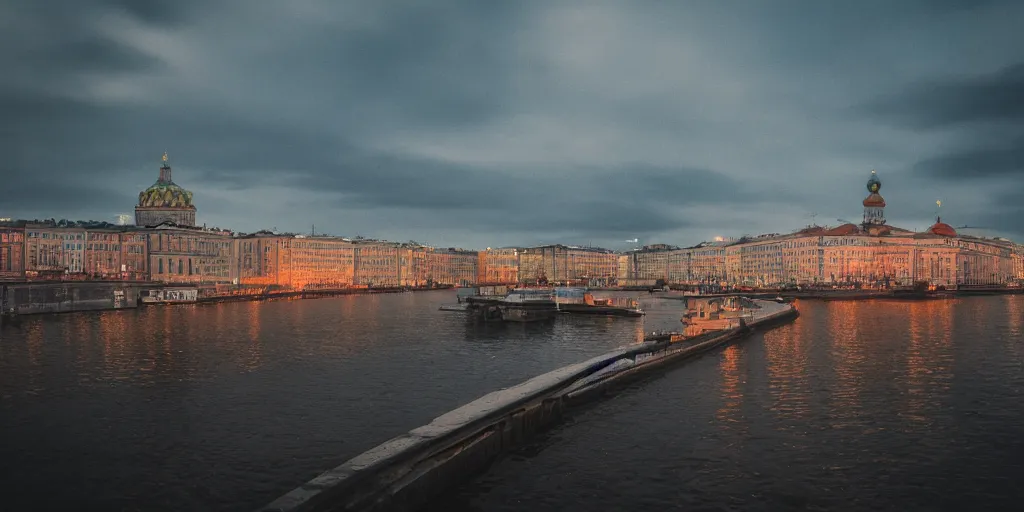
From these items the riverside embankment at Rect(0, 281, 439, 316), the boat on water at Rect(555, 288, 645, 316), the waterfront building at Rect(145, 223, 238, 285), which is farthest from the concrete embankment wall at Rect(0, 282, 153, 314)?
the boat on water at Rect(555, 288, 645, 316)

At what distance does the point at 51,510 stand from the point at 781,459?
1818cm

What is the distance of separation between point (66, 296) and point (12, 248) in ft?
214

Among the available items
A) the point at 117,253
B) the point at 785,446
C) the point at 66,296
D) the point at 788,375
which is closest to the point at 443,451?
the point at 785,446

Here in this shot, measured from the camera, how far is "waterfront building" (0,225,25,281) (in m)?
140

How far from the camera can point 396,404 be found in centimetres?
2678

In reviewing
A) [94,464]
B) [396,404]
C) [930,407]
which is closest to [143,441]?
[94,464]

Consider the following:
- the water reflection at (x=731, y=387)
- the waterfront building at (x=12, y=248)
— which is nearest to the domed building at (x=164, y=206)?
the waterfront building at (x=12, y=248)

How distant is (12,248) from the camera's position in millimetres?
140875

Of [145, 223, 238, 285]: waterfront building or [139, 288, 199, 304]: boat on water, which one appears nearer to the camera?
[139, 288, 199, 304]: boat on water

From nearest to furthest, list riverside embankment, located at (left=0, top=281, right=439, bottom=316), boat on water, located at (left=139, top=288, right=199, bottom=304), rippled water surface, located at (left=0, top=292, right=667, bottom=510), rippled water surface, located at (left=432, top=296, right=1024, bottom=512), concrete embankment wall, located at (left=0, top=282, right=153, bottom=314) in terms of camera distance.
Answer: rippled water surface, located at (left=432, top=296, right=1024, bottom=512) < rippled water surface, located at (left=0, top=292, right=667, bottom=510) < concrete embankment wall, located at (left=0, top=282, right=153, bottom=314) < riverside embankment, located at (left=0, top=281, right=439, bottom=316) < boat on water, located at (left=139, top=288, right=199, bottom=304)

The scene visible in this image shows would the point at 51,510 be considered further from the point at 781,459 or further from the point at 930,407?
the point at 930,407

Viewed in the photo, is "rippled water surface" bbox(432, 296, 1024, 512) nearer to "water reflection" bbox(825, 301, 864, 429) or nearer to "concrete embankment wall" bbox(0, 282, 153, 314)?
"water reflection" bbox(825, 301, 864, 429)

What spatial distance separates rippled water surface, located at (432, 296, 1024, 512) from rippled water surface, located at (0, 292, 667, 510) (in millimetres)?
5834

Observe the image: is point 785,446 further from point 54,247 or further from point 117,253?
point 117,253
